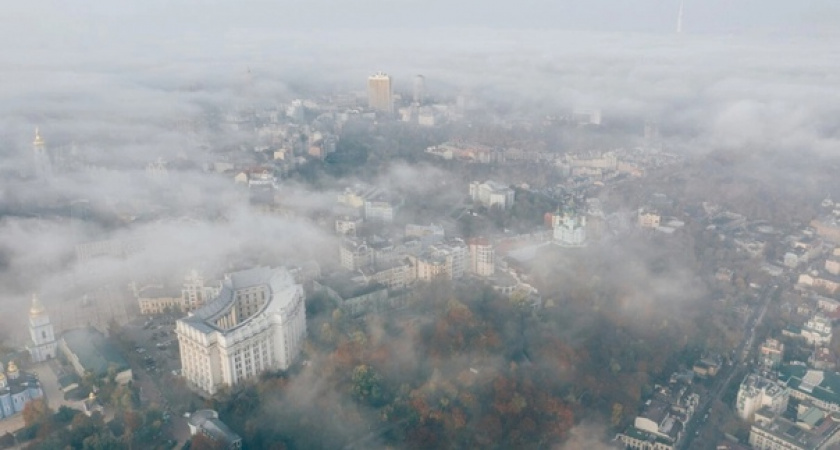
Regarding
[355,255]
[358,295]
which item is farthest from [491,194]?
[358,295]

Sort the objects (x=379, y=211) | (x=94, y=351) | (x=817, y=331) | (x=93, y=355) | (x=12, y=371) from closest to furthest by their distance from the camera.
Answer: (x=12, y=371), (x=93, y=355), (x=94, y=351), (x=817, y=331), (x=379, y=211)

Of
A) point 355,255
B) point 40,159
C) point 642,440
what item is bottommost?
point 642,440

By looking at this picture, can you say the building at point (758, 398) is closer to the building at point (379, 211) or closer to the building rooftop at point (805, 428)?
the building rooftop at point (805, 428)

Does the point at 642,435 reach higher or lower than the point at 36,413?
lower

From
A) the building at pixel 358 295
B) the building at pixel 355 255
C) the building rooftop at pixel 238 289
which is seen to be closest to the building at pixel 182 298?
the building rooftop at pixel 238 289

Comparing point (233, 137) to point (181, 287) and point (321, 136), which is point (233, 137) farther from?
point (181, 287)

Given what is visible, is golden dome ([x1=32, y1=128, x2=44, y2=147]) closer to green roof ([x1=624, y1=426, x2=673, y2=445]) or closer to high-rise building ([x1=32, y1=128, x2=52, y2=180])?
high-rise building ([x1=32, y1=128, x2=52, y2=180])

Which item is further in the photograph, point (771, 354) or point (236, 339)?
point (771, 354)

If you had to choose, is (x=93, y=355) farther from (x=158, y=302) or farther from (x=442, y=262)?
(x=442, y=262)
